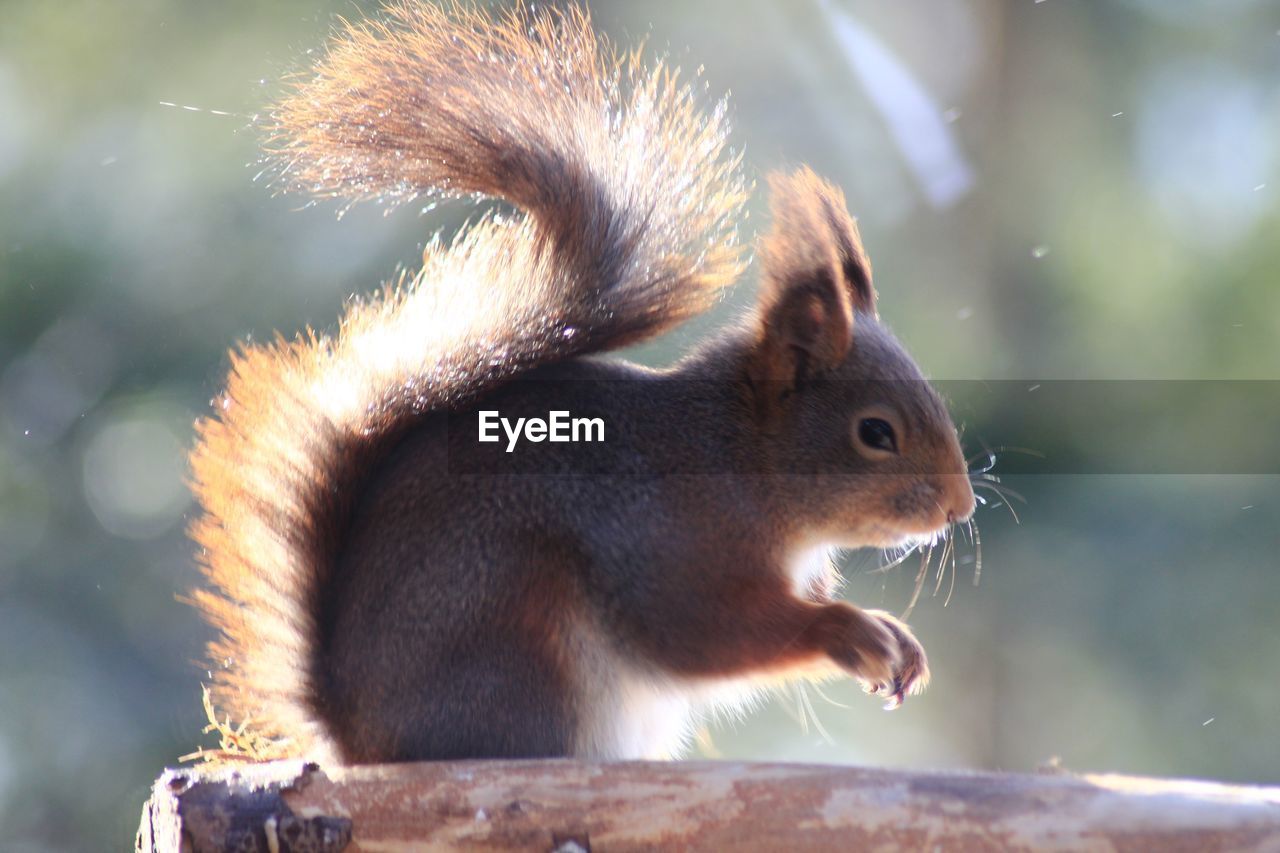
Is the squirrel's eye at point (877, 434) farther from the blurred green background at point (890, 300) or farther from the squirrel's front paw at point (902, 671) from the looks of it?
the blurred green background at point (890, 300)

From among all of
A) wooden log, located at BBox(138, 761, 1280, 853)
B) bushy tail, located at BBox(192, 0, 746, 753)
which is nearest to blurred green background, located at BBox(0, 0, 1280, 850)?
bushy tail, located at BBox(192, 0, 746, 753)

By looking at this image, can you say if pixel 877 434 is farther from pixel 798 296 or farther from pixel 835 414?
pixel 798 296

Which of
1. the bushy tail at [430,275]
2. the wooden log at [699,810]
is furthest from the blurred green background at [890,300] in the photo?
the wooden log at [699,810]

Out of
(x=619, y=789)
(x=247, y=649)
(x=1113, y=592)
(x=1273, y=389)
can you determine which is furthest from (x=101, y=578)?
(x=1273, y=389)

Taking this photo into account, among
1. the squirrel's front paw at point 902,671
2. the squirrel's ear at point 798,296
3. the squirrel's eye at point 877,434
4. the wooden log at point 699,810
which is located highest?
the squirrel's ear at point 798,296

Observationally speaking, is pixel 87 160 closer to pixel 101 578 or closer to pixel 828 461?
pixel 101 578

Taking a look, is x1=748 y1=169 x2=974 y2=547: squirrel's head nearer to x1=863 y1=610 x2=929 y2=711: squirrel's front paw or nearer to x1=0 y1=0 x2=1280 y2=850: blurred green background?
x1=863 y1=610 x2=929 y2=711: squirrel's front paw

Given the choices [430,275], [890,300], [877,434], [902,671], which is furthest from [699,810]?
[890,300]
